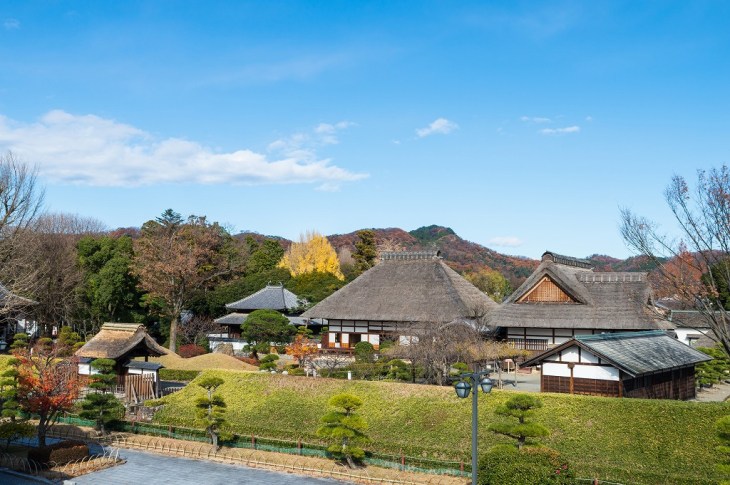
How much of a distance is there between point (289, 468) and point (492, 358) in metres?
11.7

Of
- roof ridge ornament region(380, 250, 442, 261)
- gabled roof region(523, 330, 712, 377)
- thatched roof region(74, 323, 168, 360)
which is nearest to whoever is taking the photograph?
gabled roof region(523, 330, 712, 377)

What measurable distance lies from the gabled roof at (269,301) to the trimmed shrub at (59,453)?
94.7 feet

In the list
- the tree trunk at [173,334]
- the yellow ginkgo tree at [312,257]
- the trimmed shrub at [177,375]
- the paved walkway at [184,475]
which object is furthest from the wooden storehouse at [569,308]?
the yellow ginkgo tree at [312,257]

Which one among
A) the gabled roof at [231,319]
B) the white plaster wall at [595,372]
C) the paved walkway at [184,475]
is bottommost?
the paved walkway at [184,475]

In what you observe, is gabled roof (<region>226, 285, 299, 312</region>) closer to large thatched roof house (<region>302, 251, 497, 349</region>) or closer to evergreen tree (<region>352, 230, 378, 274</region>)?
large thatched roof house (<region>302, 251, 497, 349</region>)

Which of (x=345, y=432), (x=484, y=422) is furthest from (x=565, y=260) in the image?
(x=345, y=432)

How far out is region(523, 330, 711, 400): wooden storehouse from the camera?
22531mm

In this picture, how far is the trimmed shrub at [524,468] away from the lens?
614 inches

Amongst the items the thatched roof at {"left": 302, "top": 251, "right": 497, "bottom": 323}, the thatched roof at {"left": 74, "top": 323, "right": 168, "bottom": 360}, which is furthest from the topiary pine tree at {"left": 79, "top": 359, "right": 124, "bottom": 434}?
the thatched roof at {"left": 302, "top": 251, "right": 497, "bottom": 323}

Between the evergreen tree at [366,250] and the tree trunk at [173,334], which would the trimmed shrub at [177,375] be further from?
the evergreen tree at [366,250]

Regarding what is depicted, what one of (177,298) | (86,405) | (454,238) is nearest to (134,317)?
(177,298)

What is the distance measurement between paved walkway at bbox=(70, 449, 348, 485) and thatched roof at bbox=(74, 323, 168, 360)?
24.3 ft

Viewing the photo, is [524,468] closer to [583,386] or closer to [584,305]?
[583,386]

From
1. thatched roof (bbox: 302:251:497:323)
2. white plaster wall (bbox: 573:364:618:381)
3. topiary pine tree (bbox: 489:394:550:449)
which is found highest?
thatched roof (bbox: 302:251:497:323)
